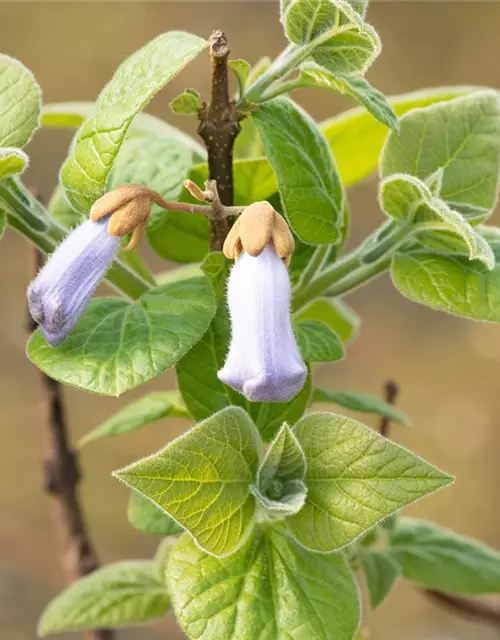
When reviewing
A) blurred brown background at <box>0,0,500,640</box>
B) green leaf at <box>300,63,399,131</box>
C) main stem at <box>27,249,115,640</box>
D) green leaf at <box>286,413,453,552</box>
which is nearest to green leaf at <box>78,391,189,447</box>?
main stem at <box>27,249,115,640</box>

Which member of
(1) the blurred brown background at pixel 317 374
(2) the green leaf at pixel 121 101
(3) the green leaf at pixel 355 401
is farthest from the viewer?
(1) the blurred brown background at pixel 317 374

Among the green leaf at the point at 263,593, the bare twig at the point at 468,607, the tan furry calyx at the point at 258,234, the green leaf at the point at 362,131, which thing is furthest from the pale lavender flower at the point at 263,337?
the bare twig at the point at 468,607

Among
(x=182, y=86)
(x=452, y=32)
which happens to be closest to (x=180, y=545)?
(x=182, y=86)

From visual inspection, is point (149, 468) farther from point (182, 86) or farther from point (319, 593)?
point (182, 86)

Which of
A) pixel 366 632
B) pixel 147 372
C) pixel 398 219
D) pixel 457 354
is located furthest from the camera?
pixel 457 354

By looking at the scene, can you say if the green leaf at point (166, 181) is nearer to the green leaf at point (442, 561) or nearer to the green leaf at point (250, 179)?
the green leaf at point (250, 179)

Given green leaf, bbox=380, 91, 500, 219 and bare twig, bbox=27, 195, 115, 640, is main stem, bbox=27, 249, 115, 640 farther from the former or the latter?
green leaf, bbox=380, 91, 500, 219

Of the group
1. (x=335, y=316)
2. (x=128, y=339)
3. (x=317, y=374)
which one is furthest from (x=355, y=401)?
(x=317, y=374)
